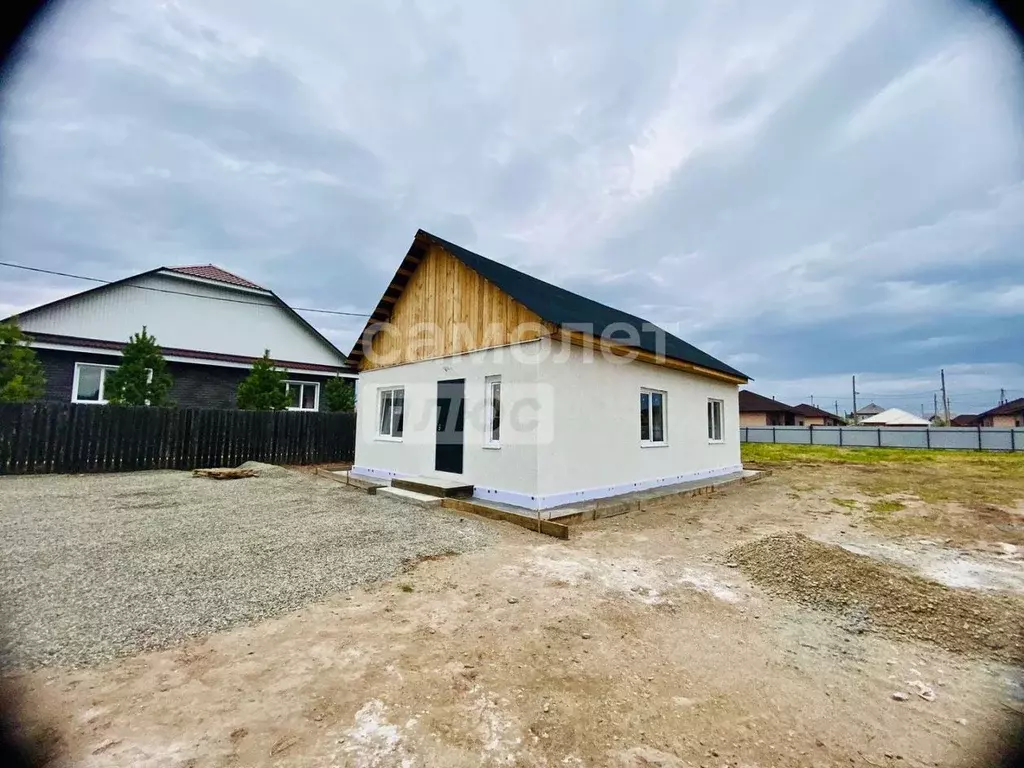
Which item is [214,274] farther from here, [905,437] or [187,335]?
[905,437]

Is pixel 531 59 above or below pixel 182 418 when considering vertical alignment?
above

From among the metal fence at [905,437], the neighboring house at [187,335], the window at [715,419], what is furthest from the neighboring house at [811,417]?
the neighboring house at [187,335]

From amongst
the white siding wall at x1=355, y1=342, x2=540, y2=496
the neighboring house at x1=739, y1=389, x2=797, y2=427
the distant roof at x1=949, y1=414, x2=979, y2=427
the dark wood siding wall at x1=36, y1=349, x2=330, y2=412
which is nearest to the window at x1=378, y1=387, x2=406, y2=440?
the white siding wall at x1=355, y1=342, x2=540, y2=496

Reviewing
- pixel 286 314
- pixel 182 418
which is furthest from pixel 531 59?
pixel 286 314

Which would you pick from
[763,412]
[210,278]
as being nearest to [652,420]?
[210,278]

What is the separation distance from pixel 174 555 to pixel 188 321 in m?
15.8

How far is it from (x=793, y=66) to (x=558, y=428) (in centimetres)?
548

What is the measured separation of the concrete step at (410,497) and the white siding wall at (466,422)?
0.84 m

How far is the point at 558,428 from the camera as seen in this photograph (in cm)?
766

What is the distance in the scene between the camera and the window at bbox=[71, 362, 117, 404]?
47.2ft

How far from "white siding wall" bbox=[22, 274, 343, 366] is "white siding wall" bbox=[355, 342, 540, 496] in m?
9.21

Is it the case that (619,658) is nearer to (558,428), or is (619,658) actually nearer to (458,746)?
(458,746)

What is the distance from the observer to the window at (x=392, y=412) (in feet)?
36.2

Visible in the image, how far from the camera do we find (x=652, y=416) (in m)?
10.2
